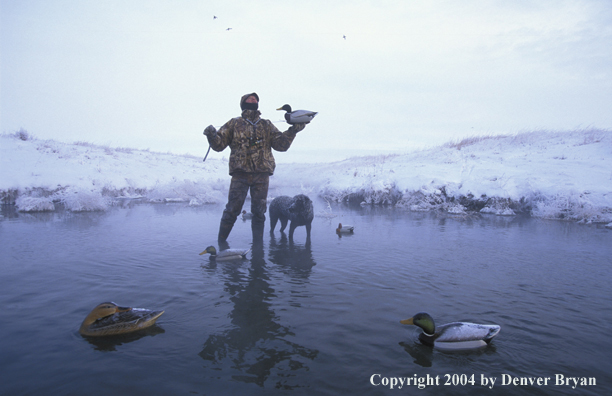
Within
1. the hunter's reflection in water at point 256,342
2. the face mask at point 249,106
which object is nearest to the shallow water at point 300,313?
the hunter's reflection in water at point 256,342

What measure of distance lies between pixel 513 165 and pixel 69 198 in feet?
60.5

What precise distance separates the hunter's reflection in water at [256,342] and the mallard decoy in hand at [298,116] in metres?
2.88

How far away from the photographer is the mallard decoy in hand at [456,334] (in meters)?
2.61

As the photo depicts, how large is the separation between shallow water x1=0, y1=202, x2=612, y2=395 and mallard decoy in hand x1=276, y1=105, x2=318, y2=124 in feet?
7.69

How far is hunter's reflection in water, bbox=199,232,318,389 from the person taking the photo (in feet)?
7.55

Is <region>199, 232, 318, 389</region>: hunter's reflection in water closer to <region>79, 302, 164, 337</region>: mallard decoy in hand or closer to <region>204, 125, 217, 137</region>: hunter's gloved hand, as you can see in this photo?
<region>79, 302, 164, 337</region>: mallard decoy in hand

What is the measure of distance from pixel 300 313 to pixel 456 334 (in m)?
A: 1.39

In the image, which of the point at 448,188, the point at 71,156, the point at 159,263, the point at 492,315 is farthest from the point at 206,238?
the point at 71,156

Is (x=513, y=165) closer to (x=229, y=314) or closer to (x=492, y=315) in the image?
(x=492, y=315)

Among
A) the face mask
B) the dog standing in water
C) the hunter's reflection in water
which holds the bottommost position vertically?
the hunter's reflection in water

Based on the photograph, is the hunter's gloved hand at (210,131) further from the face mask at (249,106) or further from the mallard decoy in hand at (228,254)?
the mallard decoy in hand at (228,254)

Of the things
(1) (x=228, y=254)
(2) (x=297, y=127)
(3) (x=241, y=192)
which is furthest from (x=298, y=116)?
(1) (x=228, y=254)

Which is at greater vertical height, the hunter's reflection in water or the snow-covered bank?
the snow-covered bank

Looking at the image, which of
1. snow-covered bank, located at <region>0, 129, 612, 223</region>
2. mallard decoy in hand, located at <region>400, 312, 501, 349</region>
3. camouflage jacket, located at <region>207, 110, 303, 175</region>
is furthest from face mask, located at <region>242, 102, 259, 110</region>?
snow-covered bank, located at <region>0, 129, 612, 223</region>
